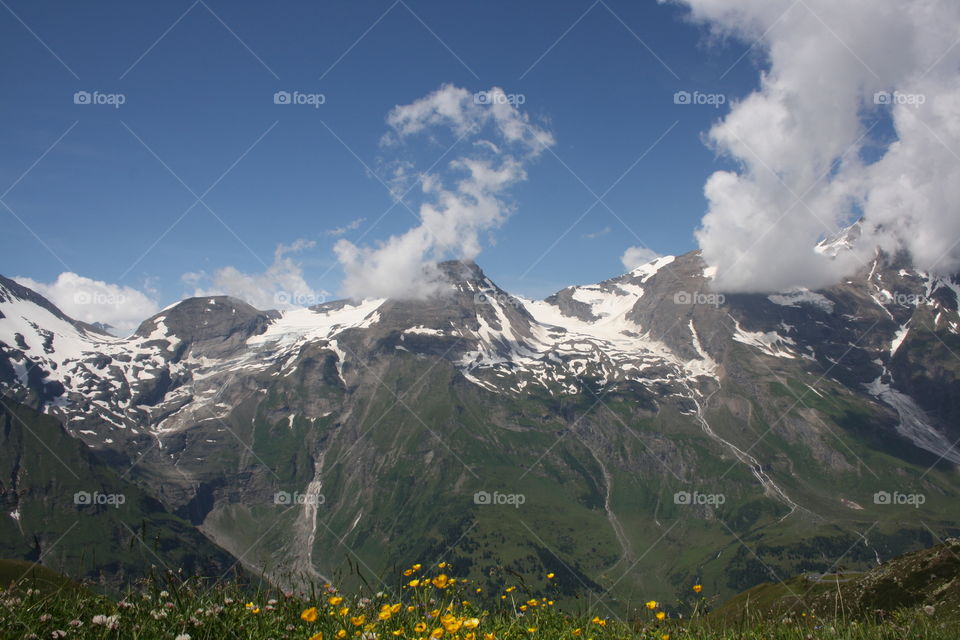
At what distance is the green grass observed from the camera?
7.09 m

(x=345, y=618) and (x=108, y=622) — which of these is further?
(x=345, y=618)

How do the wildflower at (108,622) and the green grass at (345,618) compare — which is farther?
the green grass at (345,618)

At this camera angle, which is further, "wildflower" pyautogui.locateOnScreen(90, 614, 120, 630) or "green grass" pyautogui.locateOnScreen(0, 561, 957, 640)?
"green grass" pyautogui.locateOnScreen(0, 561, 957, 640)

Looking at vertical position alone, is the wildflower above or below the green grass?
above

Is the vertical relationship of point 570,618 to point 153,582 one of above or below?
below

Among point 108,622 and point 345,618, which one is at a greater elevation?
point 108,622

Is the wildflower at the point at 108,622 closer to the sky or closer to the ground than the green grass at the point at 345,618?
closer to the sky

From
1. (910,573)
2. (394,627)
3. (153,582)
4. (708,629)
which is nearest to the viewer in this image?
(394,627)

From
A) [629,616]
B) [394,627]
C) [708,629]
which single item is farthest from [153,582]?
[708,629]

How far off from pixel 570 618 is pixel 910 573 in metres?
45.9

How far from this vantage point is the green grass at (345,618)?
7.09 meters

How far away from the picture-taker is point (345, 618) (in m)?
8.12

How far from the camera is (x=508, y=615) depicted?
1030cm

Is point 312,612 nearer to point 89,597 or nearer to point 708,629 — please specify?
point 89,597
